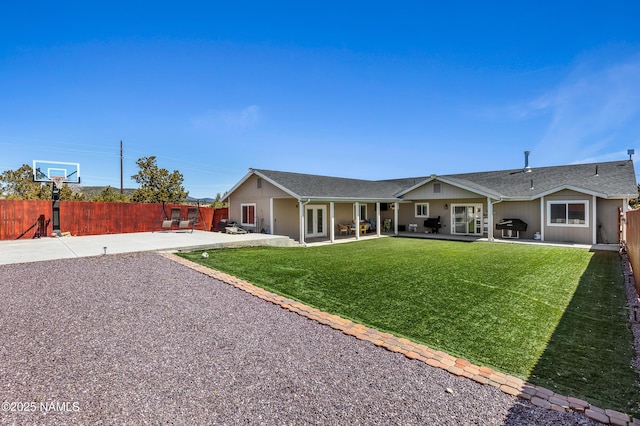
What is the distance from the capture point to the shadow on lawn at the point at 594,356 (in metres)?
2.90

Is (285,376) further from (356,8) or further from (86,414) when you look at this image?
(356,8)

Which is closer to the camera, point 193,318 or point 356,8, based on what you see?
point 193,318

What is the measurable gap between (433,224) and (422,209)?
1432mm

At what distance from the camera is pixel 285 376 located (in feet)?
9.80

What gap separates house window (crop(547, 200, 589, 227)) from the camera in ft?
44.0

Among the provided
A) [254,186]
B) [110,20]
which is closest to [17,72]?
[110,20]

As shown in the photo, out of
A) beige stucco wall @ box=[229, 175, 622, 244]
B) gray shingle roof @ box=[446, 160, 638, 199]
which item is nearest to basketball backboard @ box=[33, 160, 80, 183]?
beige stucco wall @ box=[229, 175, 622, 244]

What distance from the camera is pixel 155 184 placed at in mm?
31219

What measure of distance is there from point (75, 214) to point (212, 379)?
16.5m

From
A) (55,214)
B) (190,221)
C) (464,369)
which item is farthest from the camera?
(190,221)

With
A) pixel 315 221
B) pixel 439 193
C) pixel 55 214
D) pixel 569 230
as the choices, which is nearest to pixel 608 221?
pixel 569 230

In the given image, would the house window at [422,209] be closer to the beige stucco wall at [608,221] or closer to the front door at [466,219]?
the front door at [466,219]

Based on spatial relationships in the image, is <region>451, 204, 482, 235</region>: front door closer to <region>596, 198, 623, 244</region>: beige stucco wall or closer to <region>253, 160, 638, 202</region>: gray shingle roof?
<region>253, 160, 638, 202</region>: gray shingle roof

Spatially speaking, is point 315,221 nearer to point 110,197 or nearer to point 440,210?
point 440,210
